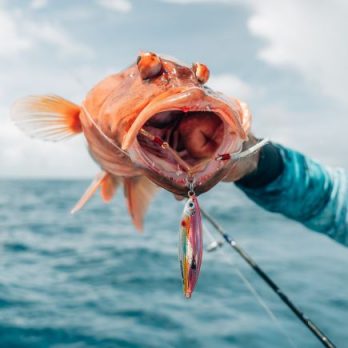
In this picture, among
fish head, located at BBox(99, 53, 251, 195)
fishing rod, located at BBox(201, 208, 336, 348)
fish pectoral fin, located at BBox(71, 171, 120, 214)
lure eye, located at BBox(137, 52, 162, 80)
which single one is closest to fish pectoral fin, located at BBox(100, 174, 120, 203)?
fish pectoral fin, located at BBox(71, 171, 120, 214)

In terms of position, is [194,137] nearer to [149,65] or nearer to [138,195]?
[149,65]

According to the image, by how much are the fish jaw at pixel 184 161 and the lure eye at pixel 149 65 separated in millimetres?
302

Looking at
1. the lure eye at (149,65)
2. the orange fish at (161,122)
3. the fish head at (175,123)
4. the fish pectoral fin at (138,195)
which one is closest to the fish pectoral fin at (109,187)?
the fish pectoral fin at (138,195)

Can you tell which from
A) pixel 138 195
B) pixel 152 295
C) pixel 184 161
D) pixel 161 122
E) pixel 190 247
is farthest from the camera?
pixel 152 295

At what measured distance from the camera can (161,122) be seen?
1854mm

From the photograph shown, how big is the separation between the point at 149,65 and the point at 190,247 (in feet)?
2.62

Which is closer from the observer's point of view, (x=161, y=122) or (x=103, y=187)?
(x=161, y=122)

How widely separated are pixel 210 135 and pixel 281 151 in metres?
1.28

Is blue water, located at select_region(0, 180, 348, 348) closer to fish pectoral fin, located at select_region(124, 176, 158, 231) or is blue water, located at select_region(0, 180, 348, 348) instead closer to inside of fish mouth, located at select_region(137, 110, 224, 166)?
fish pectoral fin, located at select_region(124, 176, 158, 231)

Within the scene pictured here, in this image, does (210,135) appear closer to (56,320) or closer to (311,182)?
(311,182)

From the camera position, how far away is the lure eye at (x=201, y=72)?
1880 millimetres

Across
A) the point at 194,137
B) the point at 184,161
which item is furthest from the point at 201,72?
the point at 184,161

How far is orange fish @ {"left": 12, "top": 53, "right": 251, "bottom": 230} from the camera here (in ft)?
4.98

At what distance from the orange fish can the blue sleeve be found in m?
1.02
